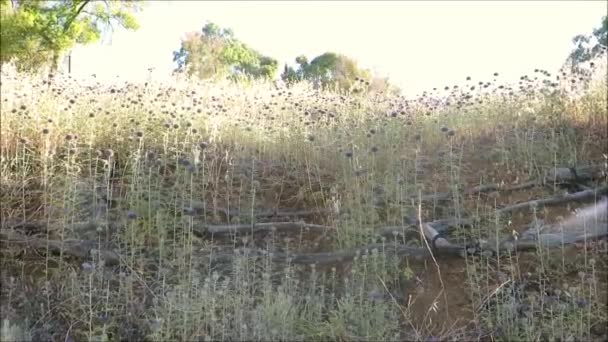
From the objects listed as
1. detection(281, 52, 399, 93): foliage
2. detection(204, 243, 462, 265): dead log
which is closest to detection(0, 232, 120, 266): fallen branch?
detection(204, 243, 462, 265): dead log

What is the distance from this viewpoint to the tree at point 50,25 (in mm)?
15641

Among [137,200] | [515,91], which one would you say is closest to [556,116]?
[515,91]

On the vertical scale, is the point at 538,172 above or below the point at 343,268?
above

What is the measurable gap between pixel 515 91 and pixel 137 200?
12.7 feet

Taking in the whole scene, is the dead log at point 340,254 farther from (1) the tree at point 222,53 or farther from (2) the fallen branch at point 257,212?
(1) the tree at point 222,53

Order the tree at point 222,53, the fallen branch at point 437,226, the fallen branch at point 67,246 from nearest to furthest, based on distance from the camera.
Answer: the fallen branch at point 67,246 → the fallen branch at point 437,226 → the tree at point 222,53

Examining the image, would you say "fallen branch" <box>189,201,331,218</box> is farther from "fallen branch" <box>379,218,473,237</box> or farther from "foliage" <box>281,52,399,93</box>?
"foliage" <box>281,52,399,93</box>

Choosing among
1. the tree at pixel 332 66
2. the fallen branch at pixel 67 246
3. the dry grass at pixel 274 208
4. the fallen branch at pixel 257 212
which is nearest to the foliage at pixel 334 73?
the tree at pixel 332 66

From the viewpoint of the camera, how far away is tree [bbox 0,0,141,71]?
616 inches

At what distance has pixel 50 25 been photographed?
17.7 meters

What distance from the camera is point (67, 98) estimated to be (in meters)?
4.96

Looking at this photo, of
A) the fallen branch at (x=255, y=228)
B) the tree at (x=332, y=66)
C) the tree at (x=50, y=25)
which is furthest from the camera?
the tree at (x=332, y=66)

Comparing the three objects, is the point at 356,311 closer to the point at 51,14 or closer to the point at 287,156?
the point at 287,156

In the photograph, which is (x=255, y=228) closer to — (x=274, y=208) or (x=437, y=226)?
(x=274, y=208)
